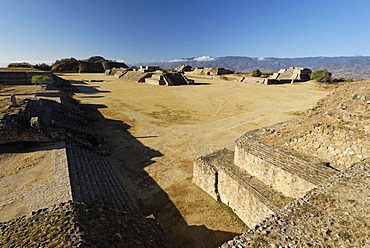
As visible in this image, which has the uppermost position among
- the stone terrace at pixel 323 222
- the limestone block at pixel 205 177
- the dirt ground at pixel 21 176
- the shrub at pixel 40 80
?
the shrub at pixel 40 80

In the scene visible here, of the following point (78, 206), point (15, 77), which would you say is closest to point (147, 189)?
point (78, 206)

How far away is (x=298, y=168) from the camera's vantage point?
6262 millimetres

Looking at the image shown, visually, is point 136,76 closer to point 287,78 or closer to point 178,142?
point 287,78

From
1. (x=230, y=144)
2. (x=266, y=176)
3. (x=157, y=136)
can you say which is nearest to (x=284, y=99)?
(x=230, y=144)

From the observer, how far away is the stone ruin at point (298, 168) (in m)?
4.05

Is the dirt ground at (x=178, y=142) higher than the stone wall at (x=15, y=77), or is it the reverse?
the stone wall at (x=15, y=77)

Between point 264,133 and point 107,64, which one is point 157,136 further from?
point 107,64

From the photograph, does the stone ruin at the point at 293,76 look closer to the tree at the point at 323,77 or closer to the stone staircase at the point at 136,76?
the tree at the point at 323,77

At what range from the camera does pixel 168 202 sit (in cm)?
801

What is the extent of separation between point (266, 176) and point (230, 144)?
20.3 feet

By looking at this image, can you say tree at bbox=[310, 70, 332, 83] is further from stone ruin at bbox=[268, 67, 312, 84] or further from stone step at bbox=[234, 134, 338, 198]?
stone step at bbox=[234, 134, 338, 198]

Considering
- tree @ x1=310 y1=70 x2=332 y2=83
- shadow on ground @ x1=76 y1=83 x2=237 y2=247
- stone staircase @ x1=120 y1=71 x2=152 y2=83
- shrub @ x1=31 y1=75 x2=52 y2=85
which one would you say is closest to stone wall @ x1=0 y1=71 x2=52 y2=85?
shrub @ x1=31 y1=75 x2=52 y2=85

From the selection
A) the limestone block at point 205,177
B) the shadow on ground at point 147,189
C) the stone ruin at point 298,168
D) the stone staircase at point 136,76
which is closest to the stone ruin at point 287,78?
the stone staircase at point 136,76

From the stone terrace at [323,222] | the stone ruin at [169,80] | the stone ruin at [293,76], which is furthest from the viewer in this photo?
the stone ruin at [293,76]
